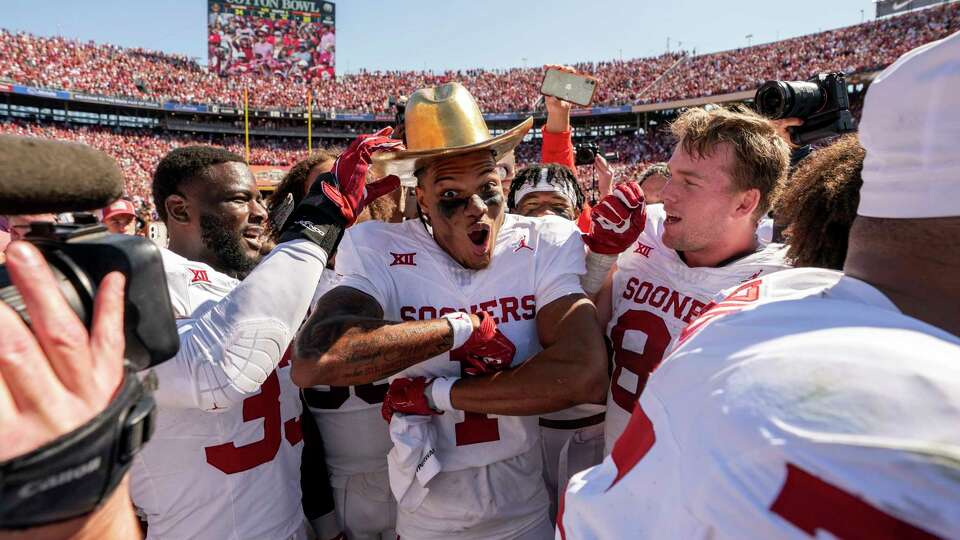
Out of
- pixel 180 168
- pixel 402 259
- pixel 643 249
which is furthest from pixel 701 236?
pixel 180 168

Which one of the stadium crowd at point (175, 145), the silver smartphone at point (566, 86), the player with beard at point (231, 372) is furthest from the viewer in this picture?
the stadium crowd at point (175, 145)

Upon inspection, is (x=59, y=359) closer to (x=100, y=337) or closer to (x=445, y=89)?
(x=100, y=337)

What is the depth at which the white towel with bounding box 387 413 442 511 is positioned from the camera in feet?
6.00

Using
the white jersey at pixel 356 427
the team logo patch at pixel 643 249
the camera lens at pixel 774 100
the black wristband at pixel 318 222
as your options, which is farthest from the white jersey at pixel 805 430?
the camera lens at pixel 774 100

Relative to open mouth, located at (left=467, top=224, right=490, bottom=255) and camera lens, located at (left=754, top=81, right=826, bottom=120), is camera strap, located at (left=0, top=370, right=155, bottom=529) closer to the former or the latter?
open mouth, located at (left=467, top=224, right=490, bottom=255)

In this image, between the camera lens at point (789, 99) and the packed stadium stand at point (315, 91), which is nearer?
the camera lens at point (789, 99)

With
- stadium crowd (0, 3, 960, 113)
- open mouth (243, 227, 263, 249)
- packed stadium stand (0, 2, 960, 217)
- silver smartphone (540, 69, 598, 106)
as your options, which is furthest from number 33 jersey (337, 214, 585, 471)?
stadium crowd (0, 3, 960, 113)

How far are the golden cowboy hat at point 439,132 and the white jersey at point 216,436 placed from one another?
612 millimetres

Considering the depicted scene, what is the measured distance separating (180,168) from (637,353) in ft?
7.53

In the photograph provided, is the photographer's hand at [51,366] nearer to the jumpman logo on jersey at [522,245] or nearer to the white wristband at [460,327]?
the white wristband at [460,327]

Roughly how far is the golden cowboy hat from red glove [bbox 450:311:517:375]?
→ 26.5 inches

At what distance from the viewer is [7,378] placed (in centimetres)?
61

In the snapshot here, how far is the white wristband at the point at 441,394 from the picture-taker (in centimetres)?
183

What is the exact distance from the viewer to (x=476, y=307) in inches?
80.2
